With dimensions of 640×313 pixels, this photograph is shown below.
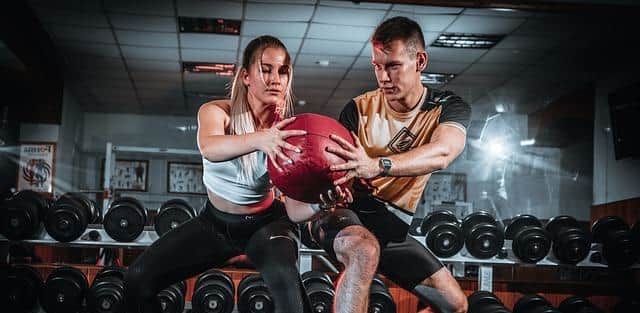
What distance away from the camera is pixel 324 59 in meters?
8.91

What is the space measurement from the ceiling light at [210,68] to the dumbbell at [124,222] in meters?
4.08

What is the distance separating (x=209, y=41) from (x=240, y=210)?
575cm

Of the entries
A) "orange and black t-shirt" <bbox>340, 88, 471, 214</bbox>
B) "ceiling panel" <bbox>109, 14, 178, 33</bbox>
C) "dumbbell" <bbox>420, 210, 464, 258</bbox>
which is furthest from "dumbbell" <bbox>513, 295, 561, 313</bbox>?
"ceiling panel" <bbox>109, 14, 178, 33</bbox>

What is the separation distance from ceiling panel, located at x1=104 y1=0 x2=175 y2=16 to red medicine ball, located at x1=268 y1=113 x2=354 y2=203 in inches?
196

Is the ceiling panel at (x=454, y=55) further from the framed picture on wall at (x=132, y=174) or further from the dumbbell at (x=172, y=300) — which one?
the framed picture on wall at (x=132, y=174)

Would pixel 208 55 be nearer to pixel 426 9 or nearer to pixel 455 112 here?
pixel 426 9

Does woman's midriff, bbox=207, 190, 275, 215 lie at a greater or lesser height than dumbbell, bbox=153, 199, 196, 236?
greater

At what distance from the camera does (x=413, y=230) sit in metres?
6.13

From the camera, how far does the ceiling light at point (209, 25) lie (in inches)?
295

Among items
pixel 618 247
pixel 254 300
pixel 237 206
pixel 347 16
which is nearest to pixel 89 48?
pixel 347 16

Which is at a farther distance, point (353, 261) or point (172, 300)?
point (172, 300)

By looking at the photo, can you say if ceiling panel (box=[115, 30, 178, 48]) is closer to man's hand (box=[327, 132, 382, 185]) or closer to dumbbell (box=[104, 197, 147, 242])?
dumbbell (box=[104, 197, 147, 242])

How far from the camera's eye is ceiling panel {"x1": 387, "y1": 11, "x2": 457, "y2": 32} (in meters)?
7.21

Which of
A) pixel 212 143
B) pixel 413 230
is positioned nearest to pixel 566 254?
pixel 413 230
